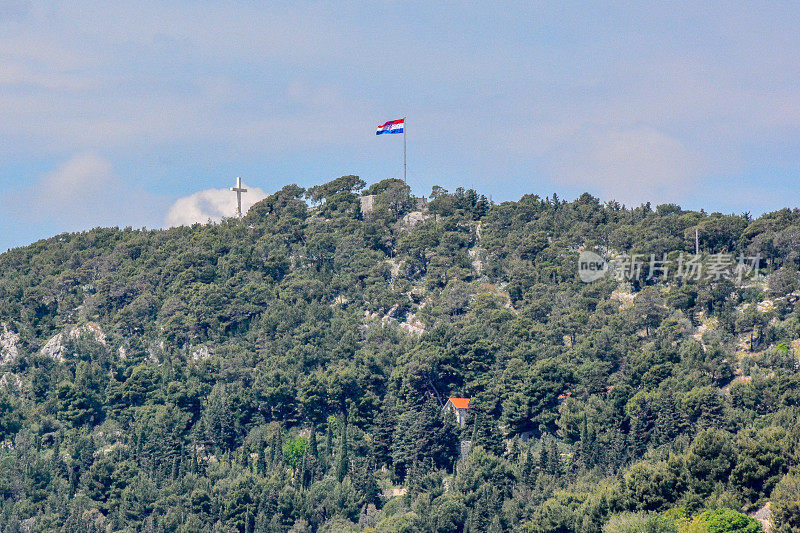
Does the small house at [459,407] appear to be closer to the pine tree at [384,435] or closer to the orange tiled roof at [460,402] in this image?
the orange tiled roof at [460,402]

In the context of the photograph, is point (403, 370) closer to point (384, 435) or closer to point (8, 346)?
point (384, 435)

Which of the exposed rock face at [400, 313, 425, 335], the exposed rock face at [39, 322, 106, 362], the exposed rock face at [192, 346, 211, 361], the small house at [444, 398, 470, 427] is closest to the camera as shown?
the small house at [444, 398, 470, 427]

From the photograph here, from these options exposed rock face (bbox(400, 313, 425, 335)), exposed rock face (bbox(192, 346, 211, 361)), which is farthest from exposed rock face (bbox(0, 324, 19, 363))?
exposed rock face (bbox(400, 313, 425, 335))

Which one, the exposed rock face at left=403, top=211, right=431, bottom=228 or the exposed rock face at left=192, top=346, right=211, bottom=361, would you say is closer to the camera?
the exposed rock face at left=192, top=346, right=211, bottom=361

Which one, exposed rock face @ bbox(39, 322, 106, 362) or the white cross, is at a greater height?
the white cross

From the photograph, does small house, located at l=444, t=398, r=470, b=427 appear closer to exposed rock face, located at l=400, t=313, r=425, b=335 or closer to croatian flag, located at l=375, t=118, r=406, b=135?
exposed rock face, located at l=400, t=313, r=425, b=335

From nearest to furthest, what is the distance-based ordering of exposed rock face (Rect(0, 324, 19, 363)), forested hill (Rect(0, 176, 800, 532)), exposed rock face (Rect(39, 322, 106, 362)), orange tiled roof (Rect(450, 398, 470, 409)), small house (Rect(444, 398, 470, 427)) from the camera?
1. forested hill (Rect(0, 176, 800, 532))
2. small house (Rect(444, 398, 470, 427))
3. orange tiled roof (Rect(450, 398, 470, 409))
4. exposed rock face (Rect(39, 322, 106, 362))
5. exposed rock face (Rect(0, 324, 19, 363))

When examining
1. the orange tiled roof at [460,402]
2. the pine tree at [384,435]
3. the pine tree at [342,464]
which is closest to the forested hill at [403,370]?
the pine tree at [384,435]
